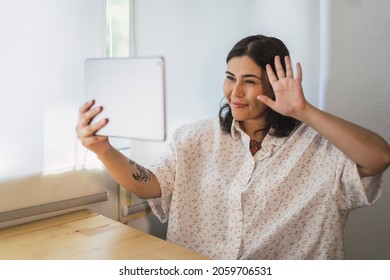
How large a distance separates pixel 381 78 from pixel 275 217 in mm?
459

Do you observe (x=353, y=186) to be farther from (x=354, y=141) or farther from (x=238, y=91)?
(x=238, y=91)

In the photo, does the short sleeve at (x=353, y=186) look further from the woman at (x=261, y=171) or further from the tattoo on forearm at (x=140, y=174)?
the tattoo on forearm at (x=140, y=174)

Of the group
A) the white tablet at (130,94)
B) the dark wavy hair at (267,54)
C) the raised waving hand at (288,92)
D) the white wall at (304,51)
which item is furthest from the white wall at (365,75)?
the white tablet at (130,94)

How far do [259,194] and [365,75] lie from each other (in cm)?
44

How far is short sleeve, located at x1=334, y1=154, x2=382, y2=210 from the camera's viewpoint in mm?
853

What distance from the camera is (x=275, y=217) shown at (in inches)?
37.5

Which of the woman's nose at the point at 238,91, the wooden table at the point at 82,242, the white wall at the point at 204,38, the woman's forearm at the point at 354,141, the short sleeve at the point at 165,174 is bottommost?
the wooden table at the point at 82,242

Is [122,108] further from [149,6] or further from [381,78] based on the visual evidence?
[381,78]

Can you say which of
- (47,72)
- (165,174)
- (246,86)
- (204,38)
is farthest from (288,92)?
(47,72)

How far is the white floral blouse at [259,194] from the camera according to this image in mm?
914

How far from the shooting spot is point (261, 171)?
37.8 inches

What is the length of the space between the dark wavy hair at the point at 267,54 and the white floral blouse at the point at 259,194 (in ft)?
0.08

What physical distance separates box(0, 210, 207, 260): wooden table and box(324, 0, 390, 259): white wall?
591 millimetres
